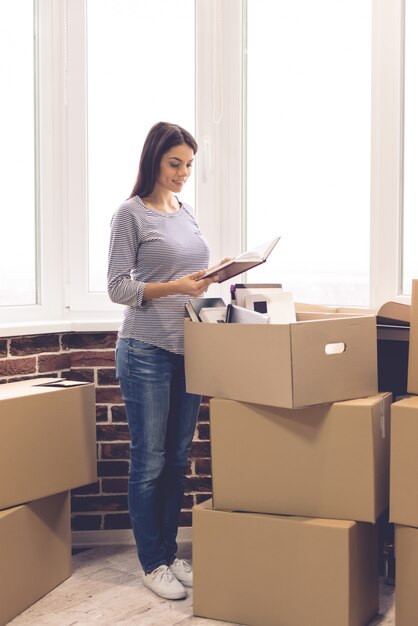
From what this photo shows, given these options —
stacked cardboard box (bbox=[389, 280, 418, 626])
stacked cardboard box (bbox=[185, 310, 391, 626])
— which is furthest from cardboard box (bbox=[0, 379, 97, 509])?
stacked cardboard box (bbox=[389, 280, 418, 626])

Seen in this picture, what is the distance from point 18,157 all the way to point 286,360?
1493mm

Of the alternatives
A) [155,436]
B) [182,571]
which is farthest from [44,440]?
[182,571]

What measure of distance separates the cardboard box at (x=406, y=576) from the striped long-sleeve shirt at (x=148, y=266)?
88cm

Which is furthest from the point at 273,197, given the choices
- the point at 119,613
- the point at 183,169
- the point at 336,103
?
the point at 119,613

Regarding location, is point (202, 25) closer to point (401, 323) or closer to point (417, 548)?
point (401, 323)

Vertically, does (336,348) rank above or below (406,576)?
above

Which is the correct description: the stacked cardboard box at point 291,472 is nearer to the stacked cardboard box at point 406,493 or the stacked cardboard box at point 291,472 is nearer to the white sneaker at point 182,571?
the stacked cardboard box at point 406,493

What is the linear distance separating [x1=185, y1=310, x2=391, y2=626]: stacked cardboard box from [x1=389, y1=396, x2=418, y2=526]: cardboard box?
0.07m

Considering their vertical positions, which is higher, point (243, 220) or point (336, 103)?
point (336, 103)

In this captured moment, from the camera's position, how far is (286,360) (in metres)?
2.11

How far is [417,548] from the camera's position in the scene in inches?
83.7

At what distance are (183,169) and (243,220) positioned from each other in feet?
2.25

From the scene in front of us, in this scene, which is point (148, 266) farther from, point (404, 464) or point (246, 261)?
point (404, 464)

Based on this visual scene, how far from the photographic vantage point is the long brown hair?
8.12 ft
